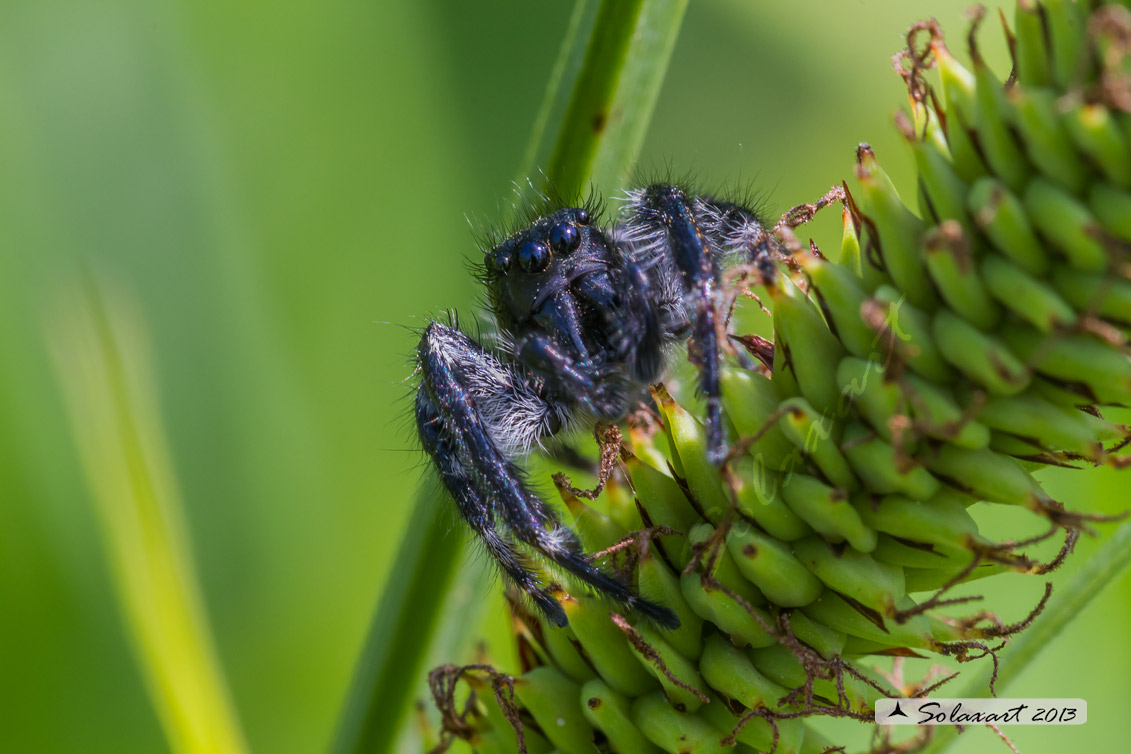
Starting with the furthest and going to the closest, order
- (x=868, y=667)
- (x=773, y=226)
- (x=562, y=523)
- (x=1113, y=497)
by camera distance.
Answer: (x=1113, y=497) < (x=773, y=226) < (x=562, y=523) < (x=868, y=667)

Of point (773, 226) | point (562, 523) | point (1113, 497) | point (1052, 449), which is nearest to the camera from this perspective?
point (1052, 449)

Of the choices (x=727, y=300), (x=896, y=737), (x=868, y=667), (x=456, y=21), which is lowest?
(x=896, y=737)

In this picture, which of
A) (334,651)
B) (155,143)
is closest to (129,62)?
(155,143)

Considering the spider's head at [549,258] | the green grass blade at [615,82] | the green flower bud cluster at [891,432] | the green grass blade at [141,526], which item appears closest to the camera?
the green flower bud cluster at [891,432]

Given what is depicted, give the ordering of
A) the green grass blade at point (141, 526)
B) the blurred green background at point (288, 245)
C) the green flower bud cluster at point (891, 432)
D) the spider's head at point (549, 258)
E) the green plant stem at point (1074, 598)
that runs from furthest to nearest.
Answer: the blurred green background at point (288, 245)
the spider's head at point (549, 258)
the green grass blade at point (141, 526)
the green plant stem at point (1074, 598)
the green flower bud cluster at point (891, 432)

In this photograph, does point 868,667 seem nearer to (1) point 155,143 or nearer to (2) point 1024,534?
(2) point 1024,534

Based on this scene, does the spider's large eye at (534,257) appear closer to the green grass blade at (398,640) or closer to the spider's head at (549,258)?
the spider's head at (549,258)

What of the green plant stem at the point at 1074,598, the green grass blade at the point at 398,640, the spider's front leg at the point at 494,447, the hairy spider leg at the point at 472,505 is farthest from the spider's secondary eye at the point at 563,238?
the green plant stem at the point at 1074,598
